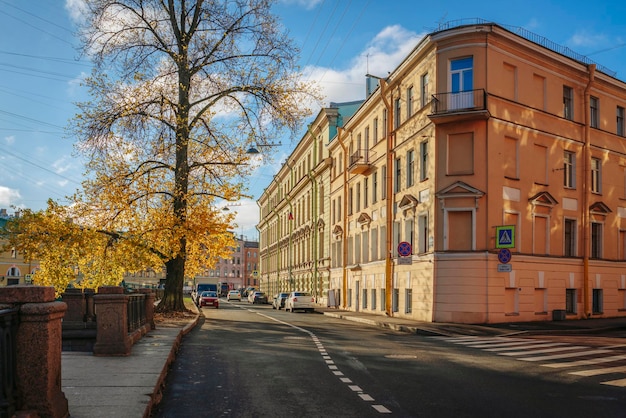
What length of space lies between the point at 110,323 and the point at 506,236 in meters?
17.6

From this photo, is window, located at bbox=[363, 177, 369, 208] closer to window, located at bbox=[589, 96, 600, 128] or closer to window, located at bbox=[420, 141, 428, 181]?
window, located at bbox=[420, 141, 428, 181]

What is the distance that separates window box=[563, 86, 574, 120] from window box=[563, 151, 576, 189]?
1.94 metres

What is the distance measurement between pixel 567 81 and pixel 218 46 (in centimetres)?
1751

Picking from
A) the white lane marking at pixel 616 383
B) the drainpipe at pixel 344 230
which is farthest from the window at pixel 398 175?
the white lane marking at pixel 616 383

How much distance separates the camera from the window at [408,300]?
3185 cm

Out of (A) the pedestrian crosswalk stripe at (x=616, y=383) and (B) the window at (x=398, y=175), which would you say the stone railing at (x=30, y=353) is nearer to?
(A) the pedestrian crosswalk stripe at (x=616, y=383)

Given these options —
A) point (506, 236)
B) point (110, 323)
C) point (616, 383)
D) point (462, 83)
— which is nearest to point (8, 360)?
point (110, 323)

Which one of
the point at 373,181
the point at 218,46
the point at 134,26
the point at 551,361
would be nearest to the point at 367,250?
the point at 373,181

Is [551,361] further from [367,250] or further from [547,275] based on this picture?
[367,250]

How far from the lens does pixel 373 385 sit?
9914 millimetres

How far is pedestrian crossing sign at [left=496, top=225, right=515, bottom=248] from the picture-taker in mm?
25203

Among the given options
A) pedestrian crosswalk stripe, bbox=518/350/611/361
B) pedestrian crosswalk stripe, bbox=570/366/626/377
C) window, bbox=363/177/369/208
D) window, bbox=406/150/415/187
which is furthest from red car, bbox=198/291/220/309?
pedestrian crosswalk stripe, bbox=570/366/626/377

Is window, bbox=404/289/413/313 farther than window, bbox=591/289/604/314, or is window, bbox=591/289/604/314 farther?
window, bbox=591/289/604/314

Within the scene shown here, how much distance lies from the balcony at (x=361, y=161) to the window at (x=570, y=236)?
1246cm
